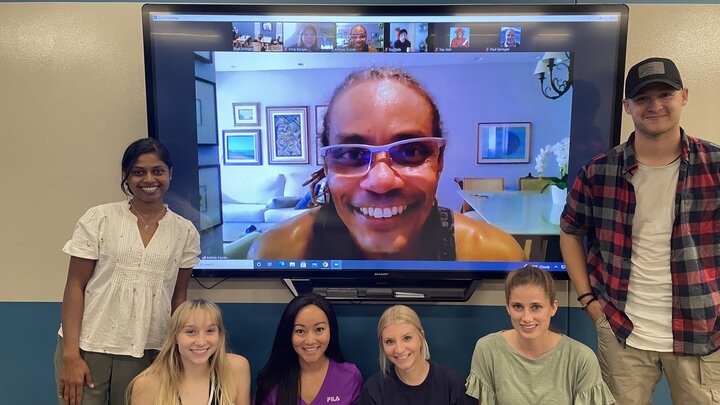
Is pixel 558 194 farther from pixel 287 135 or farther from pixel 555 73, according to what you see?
pixel 287 135

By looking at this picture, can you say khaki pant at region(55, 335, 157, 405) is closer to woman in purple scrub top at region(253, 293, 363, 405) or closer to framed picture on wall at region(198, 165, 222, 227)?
woman in purple scrub top at region(253, 293, 363, 405)

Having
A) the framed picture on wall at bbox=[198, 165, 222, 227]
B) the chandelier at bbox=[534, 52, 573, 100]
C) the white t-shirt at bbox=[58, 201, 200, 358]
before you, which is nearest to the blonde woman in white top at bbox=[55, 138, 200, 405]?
the white t-shirt at bbox=[58, 201, 200, 358]

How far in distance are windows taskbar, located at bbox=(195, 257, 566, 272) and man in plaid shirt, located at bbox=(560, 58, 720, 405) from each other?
0.48m

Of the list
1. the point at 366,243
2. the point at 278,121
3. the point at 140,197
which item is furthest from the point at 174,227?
the point at 366,243

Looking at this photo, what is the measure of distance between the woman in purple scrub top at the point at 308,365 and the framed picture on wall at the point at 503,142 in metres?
1.02

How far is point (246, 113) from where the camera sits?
226cm

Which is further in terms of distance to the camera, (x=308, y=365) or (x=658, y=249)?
(x=308, y=365)

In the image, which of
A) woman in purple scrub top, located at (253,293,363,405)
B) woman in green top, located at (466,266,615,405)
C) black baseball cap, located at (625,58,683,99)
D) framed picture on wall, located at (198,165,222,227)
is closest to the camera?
black baseball cap, located at (625,58,683,99)

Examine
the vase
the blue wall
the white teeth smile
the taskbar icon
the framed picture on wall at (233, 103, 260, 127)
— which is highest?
the framed picture on wall at (233, 103, 260, 127)

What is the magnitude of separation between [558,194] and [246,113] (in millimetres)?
1521

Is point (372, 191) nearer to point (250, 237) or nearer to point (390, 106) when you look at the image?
point (390, 106)

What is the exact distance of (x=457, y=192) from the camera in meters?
2.27

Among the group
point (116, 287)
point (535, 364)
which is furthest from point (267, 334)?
point (535, 364)

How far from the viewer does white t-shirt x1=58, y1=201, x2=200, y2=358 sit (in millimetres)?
1872
